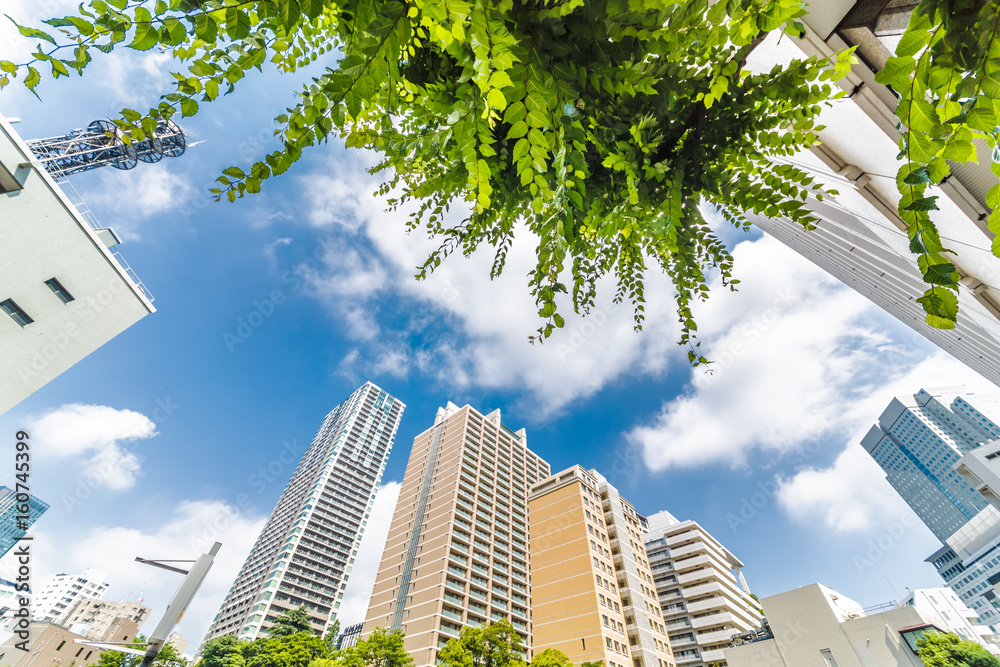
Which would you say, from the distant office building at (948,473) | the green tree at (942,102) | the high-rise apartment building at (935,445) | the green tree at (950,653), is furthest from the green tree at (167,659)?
the high-rise apartment building at (935,445)

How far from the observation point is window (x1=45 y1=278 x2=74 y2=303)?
9726 millimetres

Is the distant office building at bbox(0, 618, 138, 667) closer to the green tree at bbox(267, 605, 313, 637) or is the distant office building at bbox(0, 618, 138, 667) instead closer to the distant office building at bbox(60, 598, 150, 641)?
the green tree at bbox(267, 605, 313, 637)

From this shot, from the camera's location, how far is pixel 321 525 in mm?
60938

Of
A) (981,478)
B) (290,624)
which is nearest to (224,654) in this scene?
(290,624)

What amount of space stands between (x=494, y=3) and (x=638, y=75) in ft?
1.95

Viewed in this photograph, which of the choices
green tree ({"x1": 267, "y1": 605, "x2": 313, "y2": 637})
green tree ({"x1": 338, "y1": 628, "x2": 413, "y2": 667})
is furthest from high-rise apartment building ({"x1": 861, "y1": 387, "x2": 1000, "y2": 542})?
green tree ({"x1": 267, "y1": 605, "x2": 313, "y2": 637})

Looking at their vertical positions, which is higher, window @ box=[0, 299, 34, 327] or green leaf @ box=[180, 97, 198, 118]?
window @ box=[0, 299, 34, 327]

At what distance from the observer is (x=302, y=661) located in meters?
23.1

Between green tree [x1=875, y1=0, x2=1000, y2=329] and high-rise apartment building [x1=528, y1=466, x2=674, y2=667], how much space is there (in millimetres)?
34876

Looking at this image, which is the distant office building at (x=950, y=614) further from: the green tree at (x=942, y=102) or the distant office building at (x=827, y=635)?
the green tree at (x=942, y=102)

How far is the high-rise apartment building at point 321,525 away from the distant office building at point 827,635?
176 ft

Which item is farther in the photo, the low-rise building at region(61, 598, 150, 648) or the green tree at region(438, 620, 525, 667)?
the low-rise building at region(61, 598, 150, 648)

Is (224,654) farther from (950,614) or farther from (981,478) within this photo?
(950,614)

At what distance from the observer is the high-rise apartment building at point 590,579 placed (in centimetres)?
2900
